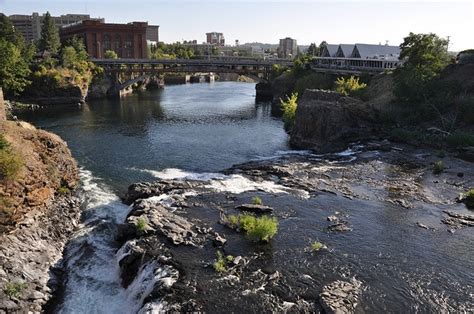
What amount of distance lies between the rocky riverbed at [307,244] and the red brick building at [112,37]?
11834 centimetres

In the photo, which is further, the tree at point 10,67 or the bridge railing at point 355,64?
the bridge railing at point 355,64

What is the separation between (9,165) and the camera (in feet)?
88.7

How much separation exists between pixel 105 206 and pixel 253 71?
8738 centimetres

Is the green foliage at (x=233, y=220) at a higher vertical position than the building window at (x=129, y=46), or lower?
lower

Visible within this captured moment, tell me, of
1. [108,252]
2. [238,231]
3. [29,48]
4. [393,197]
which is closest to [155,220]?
[108,252]

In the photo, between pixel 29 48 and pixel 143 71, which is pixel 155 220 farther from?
pixel 143 71

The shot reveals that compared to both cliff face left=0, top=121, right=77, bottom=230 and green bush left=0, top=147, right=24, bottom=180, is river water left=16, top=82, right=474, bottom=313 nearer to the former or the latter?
cliff face left=0, top=121, right=77, bottom=230

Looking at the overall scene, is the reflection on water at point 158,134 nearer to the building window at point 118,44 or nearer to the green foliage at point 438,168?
the green foliage at point 438,168

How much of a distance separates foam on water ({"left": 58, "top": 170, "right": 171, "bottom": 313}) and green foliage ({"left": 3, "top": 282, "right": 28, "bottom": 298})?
7.54 ft

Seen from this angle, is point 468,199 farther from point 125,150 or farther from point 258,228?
point 125,150

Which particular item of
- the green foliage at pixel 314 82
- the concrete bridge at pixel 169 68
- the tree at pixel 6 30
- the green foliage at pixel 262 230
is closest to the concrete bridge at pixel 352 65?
the green foliage at pixel 314 82

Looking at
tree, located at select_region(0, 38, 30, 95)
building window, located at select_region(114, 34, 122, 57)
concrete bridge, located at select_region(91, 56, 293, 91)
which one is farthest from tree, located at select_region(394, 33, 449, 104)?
building window, located at select_region(114, 34, 122, 57)

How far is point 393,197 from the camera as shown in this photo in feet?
117

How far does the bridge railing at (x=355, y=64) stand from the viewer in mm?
83750
